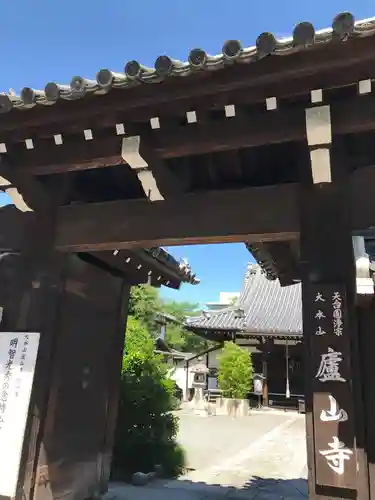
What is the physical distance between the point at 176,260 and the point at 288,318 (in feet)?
48.5

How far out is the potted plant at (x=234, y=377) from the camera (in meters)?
17.2

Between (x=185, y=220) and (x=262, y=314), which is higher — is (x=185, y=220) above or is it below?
below

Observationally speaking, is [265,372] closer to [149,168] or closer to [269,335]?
[269,335]

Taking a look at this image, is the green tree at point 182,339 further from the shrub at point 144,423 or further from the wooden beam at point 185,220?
the wooden beam at point 185,220

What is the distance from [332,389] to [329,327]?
0.43 m

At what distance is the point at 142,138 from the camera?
3320mm

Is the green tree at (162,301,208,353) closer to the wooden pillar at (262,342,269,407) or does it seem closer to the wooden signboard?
the wooden pillar at (262,342,269,407)

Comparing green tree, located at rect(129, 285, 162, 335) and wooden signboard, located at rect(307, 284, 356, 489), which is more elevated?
green tree, located at rect(129, 285, 162, 335)

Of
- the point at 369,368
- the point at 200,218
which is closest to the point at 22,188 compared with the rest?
the point at 200,218

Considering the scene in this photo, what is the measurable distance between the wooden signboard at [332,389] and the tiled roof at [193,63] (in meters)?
1.66

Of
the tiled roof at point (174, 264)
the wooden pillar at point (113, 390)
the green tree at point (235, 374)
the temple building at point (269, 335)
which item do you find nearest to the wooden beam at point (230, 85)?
the tiled roof at point (174, 264)

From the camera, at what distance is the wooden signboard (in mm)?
2822

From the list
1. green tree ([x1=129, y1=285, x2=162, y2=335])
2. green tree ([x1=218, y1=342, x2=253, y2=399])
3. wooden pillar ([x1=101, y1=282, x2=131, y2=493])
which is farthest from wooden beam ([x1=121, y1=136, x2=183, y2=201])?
green tree ([x1=129, y1=285, x2=162, y2=335])

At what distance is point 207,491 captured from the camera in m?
6.30
